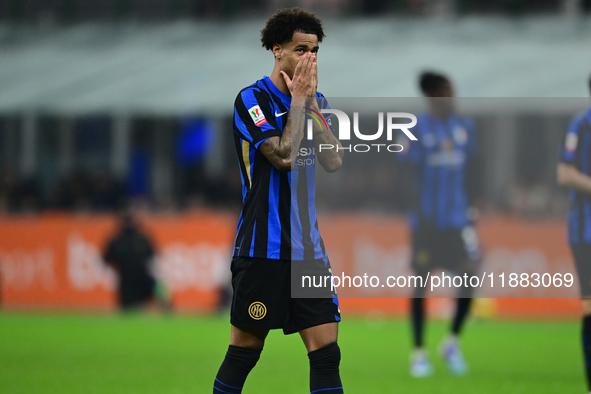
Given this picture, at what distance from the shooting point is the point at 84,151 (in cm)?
2022

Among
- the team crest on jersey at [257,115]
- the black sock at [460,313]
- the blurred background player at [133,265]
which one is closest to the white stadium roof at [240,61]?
the blurred background player at [133,265]

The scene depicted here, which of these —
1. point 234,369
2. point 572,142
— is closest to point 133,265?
point 572,142

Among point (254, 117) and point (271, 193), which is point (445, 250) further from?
point (254, 117)

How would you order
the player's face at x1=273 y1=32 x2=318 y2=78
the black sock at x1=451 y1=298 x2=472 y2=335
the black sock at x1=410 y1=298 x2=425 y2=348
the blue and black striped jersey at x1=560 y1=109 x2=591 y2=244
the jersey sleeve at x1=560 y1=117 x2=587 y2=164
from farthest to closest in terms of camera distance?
the black sock at x1=451 y1=298 x2=472 y2=335 < the black sock at x1=410 y1=298 x2=425 y2=348 < the jersey sleeve at x1=560 y1=117 x2=587 y2=164 < the blue and black striped jersey at x1=560 y1=109 x2=591 y2=244 < the player's face at x1=273 y1=32 x2=318 y2=78

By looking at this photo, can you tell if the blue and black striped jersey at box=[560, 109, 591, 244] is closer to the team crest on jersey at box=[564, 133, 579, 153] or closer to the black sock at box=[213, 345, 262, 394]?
the team crest on jersey at box=[564, 133, 579, 153]

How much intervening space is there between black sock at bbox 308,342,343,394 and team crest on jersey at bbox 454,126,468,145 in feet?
12.9

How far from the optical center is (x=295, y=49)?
3848mm

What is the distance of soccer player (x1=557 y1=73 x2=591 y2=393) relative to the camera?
513cm

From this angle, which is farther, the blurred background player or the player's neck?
the blurred background player

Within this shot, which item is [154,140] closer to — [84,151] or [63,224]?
[84,151]

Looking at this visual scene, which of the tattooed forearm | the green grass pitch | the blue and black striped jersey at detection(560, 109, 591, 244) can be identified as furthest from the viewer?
the green grass pitch

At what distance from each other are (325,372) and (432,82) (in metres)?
4.01

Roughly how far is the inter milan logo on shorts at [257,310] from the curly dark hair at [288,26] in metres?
1.16

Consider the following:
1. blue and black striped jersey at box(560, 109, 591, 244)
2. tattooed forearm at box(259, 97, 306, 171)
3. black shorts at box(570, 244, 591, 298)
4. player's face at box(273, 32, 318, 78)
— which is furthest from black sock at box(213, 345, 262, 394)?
blue and black striped jersey at box(560, 109, 591, 244)
